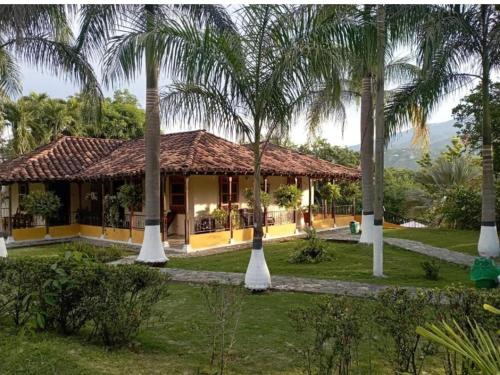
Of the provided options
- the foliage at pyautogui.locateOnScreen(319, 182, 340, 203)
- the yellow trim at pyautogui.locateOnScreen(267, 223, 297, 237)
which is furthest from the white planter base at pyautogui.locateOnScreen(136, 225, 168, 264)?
the foliage at pyautogui.locateOnScreen(319, 182, 340, 203)

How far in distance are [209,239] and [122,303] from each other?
987cm

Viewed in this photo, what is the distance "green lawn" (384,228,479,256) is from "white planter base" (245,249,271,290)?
7.10 metres

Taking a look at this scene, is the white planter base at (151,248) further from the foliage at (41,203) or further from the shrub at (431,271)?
the foliage at (41,203)

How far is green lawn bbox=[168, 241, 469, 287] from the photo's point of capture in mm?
9023

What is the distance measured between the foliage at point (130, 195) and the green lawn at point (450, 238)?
9.54 meters

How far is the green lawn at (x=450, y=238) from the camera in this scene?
1337 centimetres

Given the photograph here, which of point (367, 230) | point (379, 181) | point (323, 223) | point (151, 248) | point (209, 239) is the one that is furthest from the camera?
point (323, 223)

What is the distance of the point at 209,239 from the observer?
1456cm

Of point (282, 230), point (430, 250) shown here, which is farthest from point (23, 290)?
point (282, 230)

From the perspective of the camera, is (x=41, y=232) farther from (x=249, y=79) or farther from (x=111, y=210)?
(x=249, y=79)

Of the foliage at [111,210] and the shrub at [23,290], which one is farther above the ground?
the foliage at [111,210]

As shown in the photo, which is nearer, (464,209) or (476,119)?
(476,119)

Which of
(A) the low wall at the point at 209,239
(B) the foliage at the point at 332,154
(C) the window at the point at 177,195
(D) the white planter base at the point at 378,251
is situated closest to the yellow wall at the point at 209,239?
(A) the low wall at the point at 209,239

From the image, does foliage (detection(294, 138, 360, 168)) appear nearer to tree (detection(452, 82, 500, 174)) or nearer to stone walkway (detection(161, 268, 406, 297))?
tree (detection(452, 82, 500, 174))
